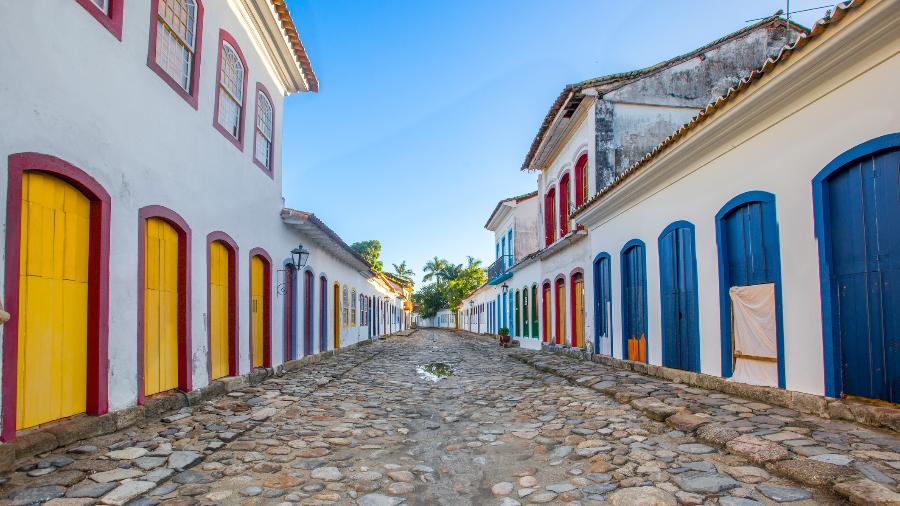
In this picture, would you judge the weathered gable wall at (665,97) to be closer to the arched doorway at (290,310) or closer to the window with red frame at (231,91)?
the arched doorway at (290,310)

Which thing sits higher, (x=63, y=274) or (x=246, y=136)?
(x=246, y=136)

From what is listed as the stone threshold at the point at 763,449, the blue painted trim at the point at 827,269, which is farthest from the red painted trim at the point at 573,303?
the blue painted trim at the point at 827,269

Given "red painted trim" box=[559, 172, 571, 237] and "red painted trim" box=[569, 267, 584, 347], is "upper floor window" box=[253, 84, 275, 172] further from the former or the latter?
"red painted trim" box=[559, 172, 571, 237]

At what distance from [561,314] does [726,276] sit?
8.64m

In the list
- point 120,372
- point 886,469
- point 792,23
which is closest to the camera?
point 886,469

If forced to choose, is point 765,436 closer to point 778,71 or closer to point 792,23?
point 778,71

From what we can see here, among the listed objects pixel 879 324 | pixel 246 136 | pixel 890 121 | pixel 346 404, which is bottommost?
pixel 346 404

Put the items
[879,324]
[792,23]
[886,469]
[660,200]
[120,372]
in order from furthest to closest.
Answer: [792,23], [660,200], [120,372], [879,324], [886,469]

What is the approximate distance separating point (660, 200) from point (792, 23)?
24.8 ft

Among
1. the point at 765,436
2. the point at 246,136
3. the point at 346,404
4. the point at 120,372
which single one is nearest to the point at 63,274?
the point at 120,372

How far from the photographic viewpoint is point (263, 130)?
9.92 meters

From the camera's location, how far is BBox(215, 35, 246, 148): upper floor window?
7734mm

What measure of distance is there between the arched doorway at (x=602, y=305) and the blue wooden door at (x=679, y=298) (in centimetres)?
251

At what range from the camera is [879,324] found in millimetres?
4613
